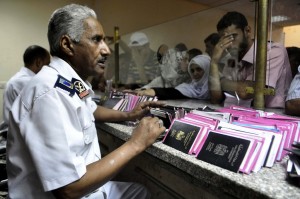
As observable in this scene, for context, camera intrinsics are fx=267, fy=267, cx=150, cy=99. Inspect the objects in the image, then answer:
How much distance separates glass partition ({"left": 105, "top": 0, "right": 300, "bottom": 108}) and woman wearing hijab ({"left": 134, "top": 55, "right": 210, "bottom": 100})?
0.05 m

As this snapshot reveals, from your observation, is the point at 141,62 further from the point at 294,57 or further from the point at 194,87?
the point at 294,57

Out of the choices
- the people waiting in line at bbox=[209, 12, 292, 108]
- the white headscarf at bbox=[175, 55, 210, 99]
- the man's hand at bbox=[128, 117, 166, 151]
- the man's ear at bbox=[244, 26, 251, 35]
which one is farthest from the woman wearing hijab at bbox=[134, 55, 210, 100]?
the man's hand at bbox=[128, 117, 166, 151]

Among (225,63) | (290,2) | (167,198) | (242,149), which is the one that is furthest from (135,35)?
(242,149)

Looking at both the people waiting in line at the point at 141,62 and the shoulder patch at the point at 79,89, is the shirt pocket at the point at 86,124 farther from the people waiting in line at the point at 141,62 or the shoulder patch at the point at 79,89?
the people waiting in line at the point at 141,62

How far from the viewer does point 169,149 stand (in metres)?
0.83

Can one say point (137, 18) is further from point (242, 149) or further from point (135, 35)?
point (242, 149)

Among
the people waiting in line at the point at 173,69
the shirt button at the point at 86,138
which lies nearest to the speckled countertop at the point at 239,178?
the shirt button at the point at 86,138

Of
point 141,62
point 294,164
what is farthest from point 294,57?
point 141,62

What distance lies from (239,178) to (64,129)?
17.3 inches

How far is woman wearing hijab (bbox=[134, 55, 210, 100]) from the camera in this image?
6.12ft

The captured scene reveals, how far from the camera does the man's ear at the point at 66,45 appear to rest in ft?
2.85

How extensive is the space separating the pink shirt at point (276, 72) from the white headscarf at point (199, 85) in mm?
375

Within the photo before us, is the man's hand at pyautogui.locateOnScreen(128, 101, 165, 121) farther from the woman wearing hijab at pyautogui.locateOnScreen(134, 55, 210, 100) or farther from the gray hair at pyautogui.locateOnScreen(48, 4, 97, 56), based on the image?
the woman wearing hijab at pyautogui.locateOnScreen(134, 55, 210, 100)

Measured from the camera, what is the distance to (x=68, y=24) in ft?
2.83
